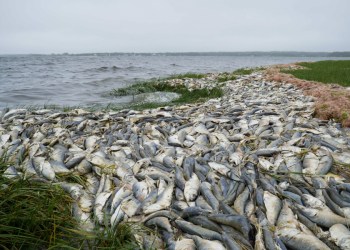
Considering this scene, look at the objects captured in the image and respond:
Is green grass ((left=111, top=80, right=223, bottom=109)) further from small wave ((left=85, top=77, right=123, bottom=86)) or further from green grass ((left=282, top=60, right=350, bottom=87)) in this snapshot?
green grass ((left=282, top=60, right=350, bottom=87))

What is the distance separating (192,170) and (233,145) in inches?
51.7

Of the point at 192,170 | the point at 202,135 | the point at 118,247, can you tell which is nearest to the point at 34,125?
the point at 202,135

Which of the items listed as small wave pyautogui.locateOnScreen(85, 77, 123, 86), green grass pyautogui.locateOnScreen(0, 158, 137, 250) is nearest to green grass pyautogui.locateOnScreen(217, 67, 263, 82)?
small wave pyautogui.locateOnScreen(85, 77, 123, 86)

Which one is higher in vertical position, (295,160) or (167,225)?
(295,160)

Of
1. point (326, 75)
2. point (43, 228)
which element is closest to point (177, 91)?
point (326, 75)

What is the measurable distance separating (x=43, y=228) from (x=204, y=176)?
7.39 feet

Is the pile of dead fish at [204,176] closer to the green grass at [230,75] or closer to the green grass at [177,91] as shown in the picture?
the green grass at [177,91]

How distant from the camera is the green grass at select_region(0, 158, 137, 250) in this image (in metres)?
2.91

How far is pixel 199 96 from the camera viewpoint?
1501cm

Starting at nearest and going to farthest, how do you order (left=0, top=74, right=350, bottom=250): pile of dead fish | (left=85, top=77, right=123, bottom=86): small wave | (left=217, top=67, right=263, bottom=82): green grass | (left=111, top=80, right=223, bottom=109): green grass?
1. (left=0, top=74, right=350, bottom=250): pile of dead fish
2. (left=111, top=80, right=223, bottom=109): green grass
3. (left=217, top=67, right=263, bottom=82): green grass
4. (left=85, top=77, right=123, bottom=86): small wave

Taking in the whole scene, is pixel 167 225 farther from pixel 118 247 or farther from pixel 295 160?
pixel 295 160

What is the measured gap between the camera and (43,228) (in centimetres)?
318

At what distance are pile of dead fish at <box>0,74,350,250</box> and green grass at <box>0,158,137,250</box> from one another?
20 cm

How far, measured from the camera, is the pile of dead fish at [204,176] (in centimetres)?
313
